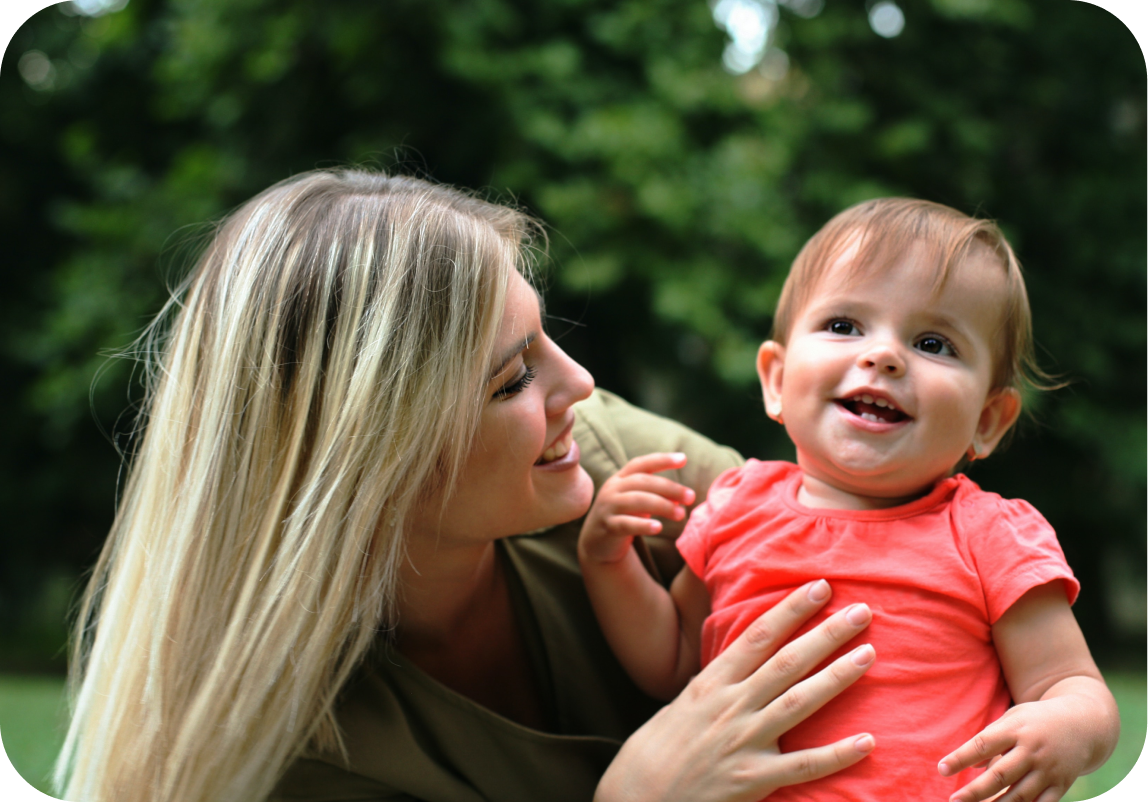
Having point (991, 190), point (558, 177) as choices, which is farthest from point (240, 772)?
point (991, 190)

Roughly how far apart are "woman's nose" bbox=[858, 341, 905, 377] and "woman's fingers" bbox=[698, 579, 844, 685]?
348 mm

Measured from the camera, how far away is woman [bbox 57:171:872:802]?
1534 millimetres

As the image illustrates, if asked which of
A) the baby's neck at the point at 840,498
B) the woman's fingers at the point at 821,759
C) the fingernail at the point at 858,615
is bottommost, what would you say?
the woman's fingers at the point at 821,759

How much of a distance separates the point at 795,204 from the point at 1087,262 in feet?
6.61

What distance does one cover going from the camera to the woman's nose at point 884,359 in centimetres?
142

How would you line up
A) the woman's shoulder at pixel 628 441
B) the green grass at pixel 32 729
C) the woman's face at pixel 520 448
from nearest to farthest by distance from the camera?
the woman's face at pixel 520 448 → the woman's shoulder at pixel 628 441 → the green grass at pixel 32 729

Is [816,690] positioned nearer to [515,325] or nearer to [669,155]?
[515,325]

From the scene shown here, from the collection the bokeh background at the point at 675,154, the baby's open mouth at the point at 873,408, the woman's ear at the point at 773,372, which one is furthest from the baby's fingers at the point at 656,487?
the bokeh background at the point at 675,154

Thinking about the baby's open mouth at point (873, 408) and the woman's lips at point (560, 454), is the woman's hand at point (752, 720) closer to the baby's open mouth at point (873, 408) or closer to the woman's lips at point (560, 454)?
the baby's open mouth at point (873, 408)

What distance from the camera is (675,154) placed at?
14.8 ft

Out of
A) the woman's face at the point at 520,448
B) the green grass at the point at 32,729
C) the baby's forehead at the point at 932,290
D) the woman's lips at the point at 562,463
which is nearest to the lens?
the baby's forehead at the point at 932,290

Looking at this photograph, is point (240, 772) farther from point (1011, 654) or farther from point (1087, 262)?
point (1087, 262)

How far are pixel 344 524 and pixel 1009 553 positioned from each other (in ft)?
3.44

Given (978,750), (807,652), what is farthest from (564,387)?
(978,750)
